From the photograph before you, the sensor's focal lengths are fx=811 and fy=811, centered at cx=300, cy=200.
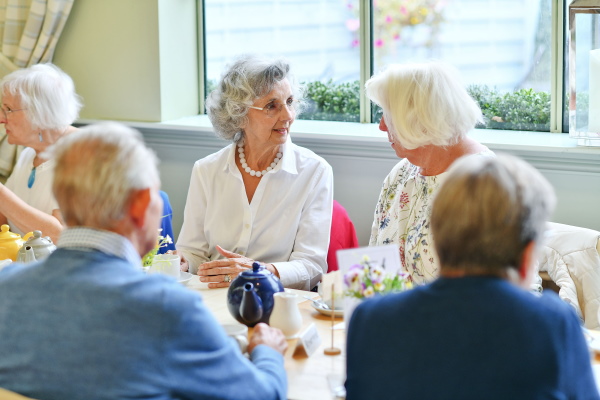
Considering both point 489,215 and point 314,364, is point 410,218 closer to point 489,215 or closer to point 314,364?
point 314,364

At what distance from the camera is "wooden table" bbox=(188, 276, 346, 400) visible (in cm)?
174

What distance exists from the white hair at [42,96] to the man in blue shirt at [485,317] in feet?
7.97

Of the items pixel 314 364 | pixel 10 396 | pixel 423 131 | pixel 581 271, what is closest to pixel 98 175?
pixel 10 396

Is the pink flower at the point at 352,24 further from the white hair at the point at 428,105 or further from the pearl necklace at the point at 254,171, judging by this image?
the white hair at the point at 428,105

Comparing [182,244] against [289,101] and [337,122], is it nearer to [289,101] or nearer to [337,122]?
[289,101]

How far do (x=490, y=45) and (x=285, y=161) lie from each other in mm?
1093

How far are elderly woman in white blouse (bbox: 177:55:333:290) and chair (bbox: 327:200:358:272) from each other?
100 mm

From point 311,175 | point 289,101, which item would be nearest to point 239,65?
point 289,101

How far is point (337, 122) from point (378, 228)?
1101 mm

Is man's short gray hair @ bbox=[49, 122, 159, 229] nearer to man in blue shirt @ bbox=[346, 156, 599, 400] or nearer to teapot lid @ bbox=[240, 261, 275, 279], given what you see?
man in blue shirt @ bbox=[346, 156, 599, 400]

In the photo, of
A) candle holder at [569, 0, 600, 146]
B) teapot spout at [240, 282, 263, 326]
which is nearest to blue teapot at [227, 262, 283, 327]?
teapot spout at [240, 282, 263, 326]

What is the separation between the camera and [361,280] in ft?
5.65

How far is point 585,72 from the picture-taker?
286 centimetres

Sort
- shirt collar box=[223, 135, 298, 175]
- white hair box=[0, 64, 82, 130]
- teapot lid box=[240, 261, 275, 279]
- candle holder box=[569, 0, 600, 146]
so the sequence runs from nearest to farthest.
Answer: teapot lid box=[240, 261, 275, 279], candle holder box=[569, 0, 600, 146], shirt collar box=[223, 135, 298, 175], white hair box=[0, 64, 82, 130]
